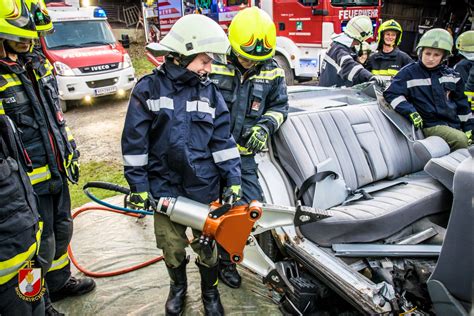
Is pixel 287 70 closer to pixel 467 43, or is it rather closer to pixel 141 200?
pixel 467 43

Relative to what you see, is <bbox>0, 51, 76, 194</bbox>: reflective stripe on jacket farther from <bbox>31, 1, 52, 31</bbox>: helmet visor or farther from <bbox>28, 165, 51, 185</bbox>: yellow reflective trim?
<bbox>31, 1, 52, 31</bbox>: helmet visor

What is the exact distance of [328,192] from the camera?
260 centimetres

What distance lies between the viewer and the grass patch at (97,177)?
4195 millimetres

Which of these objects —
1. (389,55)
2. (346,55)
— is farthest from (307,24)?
(346,55)

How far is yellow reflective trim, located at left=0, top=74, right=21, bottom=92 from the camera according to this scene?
1902 millimetres

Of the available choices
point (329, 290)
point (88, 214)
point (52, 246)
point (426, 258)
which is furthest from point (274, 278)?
point (88, 214)

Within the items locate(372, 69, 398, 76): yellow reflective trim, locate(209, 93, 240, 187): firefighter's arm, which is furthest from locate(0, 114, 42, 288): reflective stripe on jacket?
locate(372, 69, 398, 76): yellow reflective trim

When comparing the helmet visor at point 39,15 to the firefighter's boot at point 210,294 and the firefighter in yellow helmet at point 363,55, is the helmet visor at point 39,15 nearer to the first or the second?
the firefighter's boot at point 210,294

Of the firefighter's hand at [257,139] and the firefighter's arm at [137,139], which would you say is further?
the firefighter's hand at [257,139]

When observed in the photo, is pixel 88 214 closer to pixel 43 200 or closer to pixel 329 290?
pixel 43 200

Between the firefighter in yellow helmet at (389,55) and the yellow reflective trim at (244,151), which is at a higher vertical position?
the firefighter in yellow helmet at (389,55)

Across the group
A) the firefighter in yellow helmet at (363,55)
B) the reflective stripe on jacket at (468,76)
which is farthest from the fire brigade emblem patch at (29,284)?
the firefighter in yellow helmet at (363,55)

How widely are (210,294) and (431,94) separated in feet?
8.61

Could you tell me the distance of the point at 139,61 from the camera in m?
13.4
